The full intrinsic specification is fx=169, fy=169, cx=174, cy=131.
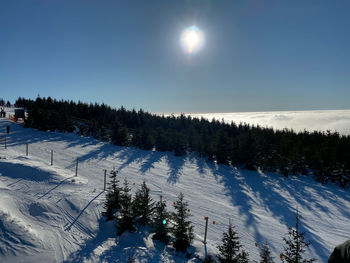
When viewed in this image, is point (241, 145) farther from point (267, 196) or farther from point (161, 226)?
point (161, 226)

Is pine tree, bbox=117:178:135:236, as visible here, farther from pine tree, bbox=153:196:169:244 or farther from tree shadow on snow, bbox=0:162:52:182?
tree shadow on snow, bbox=0:162:52:182

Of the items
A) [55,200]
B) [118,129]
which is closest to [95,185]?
[55,200]

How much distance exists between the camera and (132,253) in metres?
8.03

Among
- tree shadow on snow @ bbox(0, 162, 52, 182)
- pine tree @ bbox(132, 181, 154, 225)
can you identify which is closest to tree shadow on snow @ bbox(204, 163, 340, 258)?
pine tree @ bbox(132, 181, 154, 225)

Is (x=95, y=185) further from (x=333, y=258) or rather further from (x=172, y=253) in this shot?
(x=333, y=258)

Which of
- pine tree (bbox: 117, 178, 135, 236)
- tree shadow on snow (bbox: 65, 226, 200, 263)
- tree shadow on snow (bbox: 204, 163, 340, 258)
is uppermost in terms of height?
pine tree (bbox: 117, 178, 135, 236)

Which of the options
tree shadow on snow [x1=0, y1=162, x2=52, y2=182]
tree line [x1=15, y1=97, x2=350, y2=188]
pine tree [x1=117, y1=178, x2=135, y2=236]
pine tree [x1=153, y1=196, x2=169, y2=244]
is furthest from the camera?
tree line [x1=15, y1=97, x2=350, y2=188]

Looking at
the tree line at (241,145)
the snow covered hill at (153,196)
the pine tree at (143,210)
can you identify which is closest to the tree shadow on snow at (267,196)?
the snow covered hill at (153,196)

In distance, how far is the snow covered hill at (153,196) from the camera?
26.2 ft

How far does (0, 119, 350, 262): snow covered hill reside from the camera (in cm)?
797

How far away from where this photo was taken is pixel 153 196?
16000 millimetres

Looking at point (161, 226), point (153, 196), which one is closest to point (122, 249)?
point (161, 226)

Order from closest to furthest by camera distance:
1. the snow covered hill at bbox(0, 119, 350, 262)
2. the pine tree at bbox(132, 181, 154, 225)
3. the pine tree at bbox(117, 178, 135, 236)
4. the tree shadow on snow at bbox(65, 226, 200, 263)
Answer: the tree shadow on snow at bbox(65, 226, 200, 263), the snow covered hill at bbox(0, 119, 350, 262), the pine tree at bbox(117, 178, 135, 236), the pine tree at bbox(132, 181, 154, 225)

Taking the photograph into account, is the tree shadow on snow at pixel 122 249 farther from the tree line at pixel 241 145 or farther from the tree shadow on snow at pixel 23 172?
the tree line at pixel 241 145
